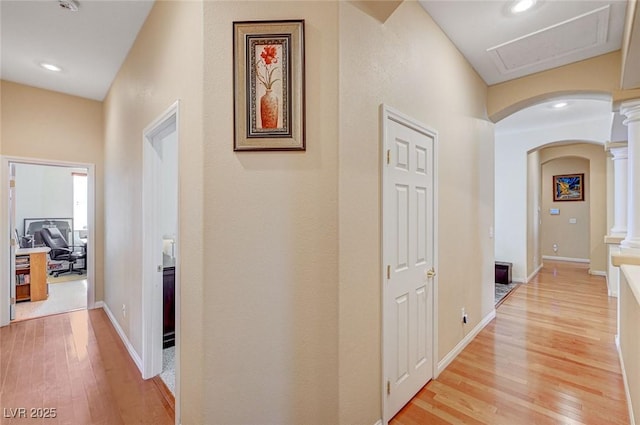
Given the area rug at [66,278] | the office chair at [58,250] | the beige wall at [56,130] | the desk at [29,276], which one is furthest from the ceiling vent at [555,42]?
the office chair at [58,250]

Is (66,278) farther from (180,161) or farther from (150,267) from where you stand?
(180,161)

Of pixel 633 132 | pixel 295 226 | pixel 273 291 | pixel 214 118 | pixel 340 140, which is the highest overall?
pixel 633 132

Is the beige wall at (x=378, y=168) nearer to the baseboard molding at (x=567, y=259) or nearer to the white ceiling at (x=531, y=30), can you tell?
the white ceiling at (x=531, y=30)

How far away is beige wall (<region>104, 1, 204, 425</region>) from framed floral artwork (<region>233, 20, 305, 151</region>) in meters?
0.22

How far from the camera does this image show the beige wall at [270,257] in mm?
1467

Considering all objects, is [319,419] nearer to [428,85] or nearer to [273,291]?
[273,291]

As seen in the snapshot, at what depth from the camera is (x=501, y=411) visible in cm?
192

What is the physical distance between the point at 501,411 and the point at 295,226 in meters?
1.90

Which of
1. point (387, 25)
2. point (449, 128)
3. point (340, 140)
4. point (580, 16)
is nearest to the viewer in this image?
point (340, 140)

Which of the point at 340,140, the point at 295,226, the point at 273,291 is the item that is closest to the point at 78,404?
the point at 273,291

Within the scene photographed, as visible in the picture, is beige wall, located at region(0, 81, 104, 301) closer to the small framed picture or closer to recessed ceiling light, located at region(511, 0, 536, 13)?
recessed ceiling light, located at region(511, 0, 536, 13)

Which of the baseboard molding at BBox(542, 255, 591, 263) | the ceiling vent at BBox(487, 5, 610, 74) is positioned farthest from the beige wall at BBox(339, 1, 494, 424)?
the baseboard molding at BBox(542, 255, 591, 263)

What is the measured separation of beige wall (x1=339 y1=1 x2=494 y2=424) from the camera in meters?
1.51

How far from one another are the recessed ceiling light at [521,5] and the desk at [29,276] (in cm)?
648
